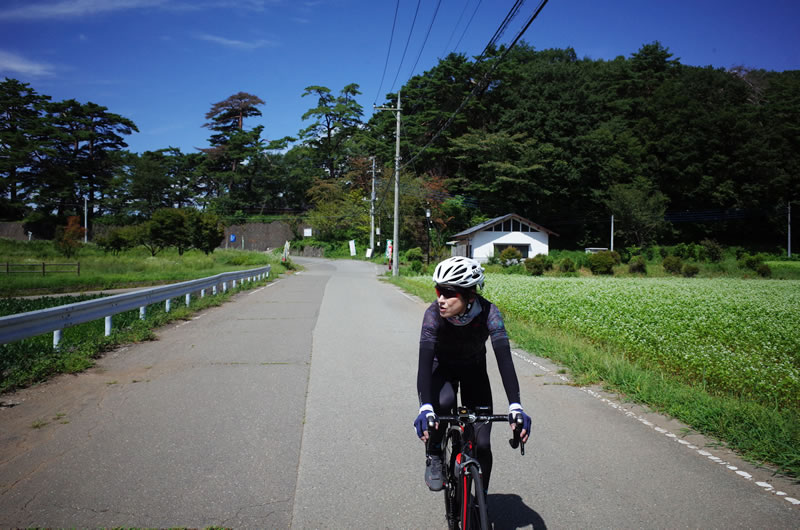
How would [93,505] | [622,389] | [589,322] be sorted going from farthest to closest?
[589,322], [622,389], [93,505]

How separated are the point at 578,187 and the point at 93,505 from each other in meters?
59.7

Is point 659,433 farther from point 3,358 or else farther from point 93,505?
point 3,358

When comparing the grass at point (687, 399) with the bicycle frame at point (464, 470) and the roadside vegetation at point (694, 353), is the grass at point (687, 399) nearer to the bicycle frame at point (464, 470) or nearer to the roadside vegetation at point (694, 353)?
the roadside vegetation at point (694, 353)

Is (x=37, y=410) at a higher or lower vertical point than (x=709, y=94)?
lower

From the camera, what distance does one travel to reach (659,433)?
471 cm

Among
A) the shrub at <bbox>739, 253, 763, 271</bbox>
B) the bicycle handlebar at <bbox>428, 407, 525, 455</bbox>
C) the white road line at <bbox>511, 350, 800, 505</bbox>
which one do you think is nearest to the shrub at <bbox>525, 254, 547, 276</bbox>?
the shrub at <bbox>739, 253, 763, 271</bbox>

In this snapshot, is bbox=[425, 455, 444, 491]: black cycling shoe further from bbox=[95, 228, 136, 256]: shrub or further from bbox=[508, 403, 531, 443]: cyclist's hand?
bbox=[95, 228, 136, 256]: shrub

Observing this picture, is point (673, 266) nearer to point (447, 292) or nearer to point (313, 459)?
point (313, 459)

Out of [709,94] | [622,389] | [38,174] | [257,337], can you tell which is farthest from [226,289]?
[709,94]

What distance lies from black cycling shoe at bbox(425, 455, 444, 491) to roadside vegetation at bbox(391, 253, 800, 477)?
2.81m

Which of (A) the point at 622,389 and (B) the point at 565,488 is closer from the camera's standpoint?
(B) the point at 565,488

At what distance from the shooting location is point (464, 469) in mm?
2586

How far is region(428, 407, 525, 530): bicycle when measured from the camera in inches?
98.0

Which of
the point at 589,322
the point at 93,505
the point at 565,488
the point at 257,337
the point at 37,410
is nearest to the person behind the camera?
the point at 93,505
